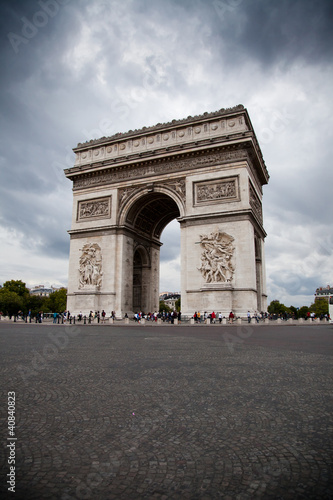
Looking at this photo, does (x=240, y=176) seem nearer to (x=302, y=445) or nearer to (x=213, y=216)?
(x=213, y=216)

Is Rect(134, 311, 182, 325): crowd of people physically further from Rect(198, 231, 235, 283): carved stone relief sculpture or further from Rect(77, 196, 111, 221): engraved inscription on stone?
Rect(77, 196, 111, 221): engraved inscription on stone

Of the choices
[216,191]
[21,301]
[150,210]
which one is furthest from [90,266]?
[21,301]

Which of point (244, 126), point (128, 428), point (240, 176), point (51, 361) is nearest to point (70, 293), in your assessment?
point (240, 176)

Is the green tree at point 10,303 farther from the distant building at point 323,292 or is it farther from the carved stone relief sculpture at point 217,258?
the distant building at point 323,292

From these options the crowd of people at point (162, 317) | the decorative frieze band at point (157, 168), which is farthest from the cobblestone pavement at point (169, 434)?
the decorative frieze band at point (157, 168)

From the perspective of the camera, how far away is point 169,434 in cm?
254

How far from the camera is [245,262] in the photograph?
2392 cm

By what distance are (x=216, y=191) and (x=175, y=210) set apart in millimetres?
8553

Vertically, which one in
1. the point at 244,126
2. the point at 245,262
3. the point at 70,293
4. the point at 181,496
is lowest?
the point at 181,496

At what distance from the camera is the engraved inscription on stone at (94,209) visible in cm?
2986

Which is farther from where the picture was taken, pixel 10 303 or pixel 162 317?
pixel 10 303

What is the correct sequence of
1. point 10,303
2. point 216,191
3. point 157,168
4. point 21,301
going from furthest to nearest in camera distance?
point 21,301 < point 10,303 < point 157,168 < point 216,191

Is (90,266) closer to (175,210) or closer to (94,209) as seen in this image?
(94,209)

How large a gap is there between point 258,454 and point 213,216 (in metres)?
23.6
